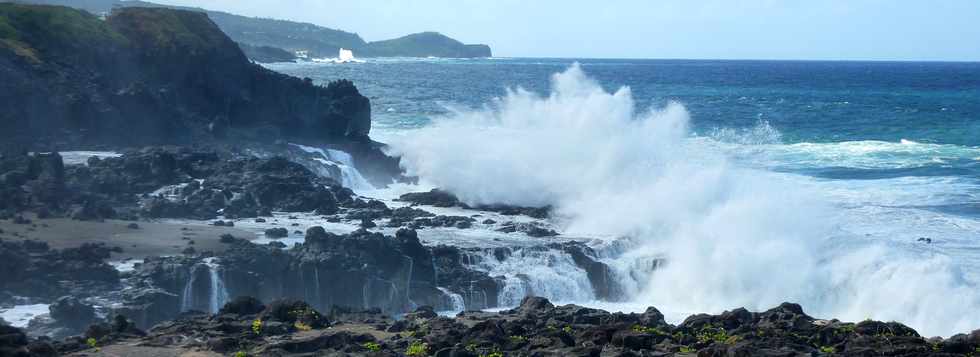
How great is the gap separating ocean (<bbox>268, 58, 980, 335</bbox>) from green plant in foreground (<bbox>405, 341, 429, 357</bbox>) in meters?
11.8

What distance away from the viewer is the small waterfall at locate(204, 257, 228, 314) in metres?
24.8

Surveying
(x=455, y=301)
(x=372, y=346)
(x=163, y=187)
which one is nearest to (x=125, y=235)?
(x=163, y=187)

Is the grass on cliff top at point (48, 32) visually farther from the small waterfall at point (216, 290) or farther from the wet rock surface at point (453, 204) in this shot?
the small waterfall at point (216, 290)

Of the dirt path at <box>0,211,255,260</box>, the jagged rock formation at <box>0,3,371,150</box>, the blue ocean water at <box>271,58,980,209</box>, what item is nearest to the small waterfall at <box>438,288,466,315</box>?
the dirt path at <box>0,211,255,260</box>

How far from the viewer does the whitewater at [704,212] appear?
28578 millimetres

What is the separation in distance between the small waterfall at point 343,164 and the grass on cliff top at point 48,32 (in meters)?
9.50

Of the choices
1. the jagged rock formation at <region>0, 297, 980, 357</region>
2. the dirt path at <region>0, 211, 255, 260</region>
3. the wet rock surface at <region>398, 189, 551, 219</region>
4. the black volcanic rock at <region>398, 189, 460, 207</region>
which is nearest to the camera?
the jagged rock formation at <region>0, 297, 980, 357</region>

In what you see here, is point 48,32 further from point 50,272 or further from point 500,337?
point 500,337

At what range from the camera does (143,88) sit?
1658 inches

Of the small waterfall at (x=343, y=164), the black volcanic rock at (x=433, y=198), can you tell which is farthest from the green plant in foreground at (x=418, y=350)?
the small waterfall at (x=343, y=164)

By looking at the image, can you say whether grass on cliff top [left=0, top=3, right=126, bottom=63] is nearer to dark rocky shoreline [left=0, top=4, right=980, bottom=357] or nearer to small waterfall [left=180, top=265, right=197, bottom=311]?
dark rocky shoreline [left=0, top=4, right=980, bottom=357]

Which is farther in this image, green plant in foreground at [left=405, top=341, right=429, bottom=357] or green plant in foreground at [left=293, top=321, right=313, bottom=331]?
green plant in foreground at [left=293, top=321, right=313, bottom=331]

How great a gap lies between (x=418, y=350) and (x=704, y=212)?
18899mm

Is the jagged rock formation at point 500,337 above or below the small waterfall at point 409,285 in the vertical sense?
above
